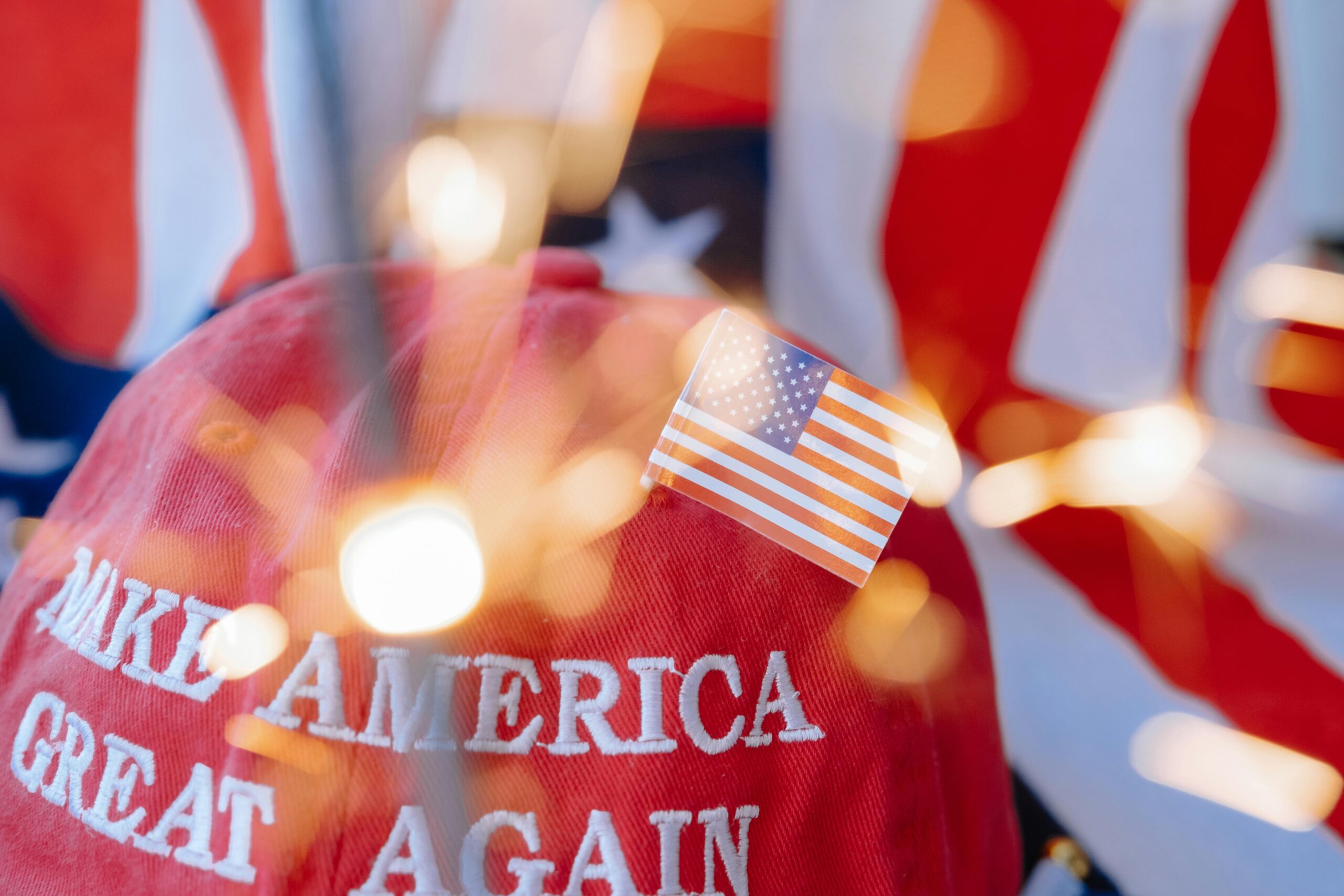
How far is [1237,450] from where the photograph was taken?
0.94m

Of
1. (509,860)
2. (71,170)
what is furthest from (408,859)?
(71,170)

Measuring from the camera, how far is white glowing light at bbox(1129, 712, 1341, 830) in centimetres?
85

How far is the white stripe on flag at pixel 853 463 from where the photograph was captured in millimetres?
581

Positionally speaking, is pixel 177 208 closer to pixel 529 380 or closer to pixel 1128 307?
pixel 529 380

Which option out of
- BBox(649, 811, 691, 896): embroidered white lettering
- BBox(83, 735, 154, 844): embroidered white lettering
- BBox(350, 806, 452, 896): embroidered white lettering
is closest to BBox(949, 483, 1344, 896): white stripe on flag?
BBox(649, 811, 691, 896): embroidered white lettering

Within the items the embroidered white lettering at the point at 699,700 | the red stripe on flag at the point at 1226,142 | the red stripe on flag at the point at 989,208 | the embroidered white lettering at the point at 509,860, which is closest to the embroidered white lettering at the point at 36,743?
the embroidered white lettering at the point at 509,860

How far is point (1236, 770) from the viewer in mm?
872

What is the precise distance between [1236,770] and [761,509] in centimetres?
61

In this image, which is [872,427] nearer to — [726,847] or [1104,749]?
[726,847]

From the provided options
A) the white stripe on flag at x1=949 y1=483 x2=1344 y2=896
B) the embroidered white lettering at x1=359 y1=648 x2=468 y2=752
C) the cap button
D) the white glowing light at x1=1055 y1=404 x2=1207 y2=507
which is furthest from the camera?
the white glowing light at x1=1055 y1=404 x2=1207 y2=507

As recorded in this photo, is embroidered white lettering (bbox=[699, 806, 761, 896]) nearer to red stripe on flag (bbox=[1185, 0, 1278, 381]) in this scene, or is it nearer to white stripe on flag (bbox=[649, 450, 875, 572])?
white stripe on flag (bbox=[649, 450, 875, 572])

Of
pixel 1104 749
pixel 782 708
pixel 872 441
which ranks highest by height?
pixel 872 441

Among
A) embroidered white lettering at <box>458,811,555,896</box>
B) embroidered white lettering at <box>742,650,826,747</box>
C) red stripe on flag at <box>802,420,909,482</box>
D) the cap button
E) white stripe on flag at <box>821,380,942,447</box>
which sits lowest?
embroidered white lettering at <box>458,811,555,896</box>

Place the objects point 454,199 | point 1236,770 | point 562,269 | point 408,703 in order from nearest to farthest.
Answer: point 408,703
point 562,269
point 1236,770
point 454,199
